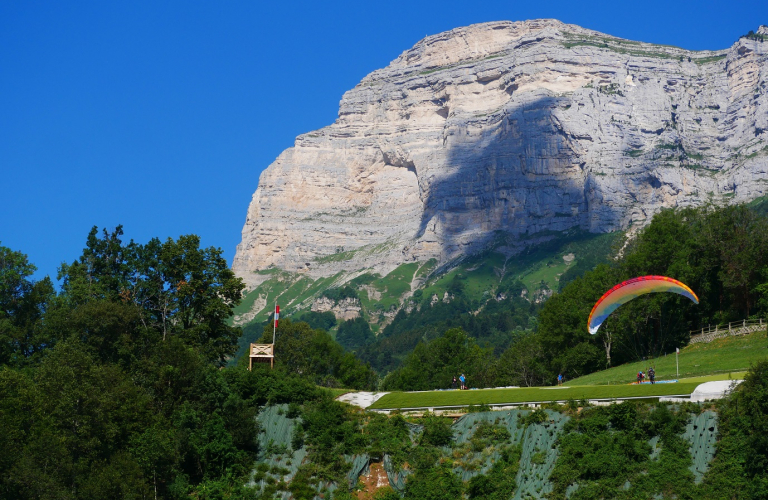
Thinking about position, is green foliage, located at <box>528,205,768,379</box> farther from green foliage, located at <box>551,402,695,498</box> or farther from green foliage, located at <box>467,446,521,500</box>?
green foliage, located at <box>467,446,521,500</box>

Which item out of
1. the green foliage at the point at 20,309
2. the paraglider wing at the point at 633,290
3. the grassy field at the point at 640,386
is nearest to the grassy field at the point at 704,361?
the grassy field at the point at 640,386

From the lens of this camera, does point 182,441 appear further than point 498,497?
Yes

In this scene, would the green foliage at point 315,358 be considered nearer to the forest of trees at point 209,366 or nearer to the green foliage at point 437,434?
the forest of trees at point 209,366

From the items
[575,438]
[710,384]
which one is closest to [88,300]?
[575,438]

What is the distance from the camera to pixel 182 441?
50906mm

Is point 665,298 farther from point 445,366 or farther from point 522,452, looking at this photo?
point 522,452

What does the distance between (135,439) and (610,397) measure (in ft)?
84.4

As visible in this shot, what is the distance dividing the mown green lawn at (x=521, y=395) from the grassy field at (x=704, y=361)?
332 inches

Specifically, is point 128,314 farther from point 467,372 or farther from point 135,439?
point 467,372

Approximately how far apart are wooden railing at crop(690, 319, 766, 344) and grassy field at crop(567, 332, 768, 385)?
1.05 metres

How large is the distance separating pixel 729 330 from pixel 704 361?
9.21 m

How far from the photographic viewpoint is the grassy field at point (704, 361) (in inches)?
2430

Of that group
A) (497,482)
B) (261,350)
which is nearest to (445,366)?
(261,350)

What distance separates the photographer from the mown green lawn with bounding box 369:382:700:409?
51.1 meters
